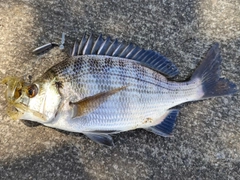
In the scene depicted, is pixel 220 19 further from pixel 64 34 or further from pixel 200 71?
pixel 64 34

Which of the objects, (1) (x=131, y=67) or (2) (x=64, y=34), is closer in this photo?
(1) (x=131, y=67)

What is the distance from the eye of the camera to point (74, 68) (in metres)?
2.05

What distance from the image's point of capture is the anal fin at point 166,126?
7.40 ft

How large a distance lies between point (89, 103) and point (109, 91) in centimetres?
A: 17

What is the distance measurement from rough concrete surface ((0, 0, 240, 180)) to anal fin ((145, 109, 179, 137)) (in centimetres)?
10

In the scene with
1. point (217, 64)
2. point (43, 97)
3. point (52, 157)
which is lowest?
point (52, 157)

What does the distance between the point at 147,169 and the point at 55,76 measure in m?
1.05

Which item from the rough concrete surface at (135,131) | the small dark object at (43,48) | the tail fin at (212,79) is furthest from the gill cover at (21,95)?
the tail fin at (212,79)

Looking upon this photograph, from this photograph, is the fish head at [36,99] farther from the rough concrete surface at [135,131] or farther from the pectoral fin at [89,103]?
the rough concrete surface at [135,131]

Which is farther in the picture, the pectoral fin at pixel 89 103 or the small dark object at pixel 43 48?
the small dark object at pixel 43 48

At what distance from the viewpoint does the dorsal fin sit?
2146mm

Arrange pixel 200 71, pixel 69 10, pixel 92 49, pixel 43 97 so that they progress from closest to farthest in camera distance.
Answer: pixel 43 97, pixel 92 49, pixel 200 71, pixel 69 10

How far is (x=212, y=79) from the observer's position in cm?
231

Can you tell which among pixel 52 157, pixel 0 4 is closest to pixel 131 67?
pixel 52 157
